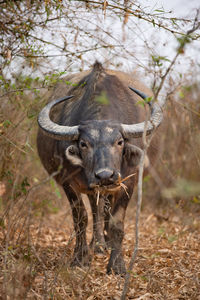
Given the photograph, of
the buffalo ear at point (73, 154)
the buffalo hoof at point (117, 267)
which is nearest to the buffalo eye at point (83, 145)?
the buffalo ear at point (73, 154)

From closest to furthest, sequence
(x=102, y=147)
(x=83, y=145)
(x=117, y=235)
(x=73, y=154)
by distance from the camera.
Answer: (x=102, y=147)
(x=83, y=145)
(x=73, y=154)
(x=117, y=235)

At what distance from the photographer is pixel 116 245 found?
430 cm

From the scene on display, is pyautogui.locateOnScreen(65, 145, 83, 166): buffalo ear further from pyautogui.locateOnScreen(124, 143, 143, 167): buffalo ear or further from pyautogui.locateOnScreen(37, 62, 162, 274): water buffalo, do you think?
pyautogui.locateOnScreen(124, 143, 143, 167): buffalo ear

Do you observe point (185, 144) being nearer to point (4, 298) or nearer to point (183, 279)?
point (183, 279)

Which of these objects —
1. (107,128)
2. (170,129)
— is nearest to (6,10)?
(107,128)

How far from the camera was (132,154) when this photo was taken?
163 inches

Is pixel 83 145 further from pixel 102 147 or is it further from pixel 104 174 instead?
pixel 104 174

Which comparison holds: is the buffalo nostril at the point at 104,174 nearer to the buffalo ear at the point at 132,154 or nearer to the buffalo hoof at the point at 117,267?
the buffalo ear at the point at 132,154

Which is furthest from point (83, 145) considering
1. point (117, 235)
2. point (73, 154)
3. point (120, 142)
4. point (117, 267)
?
point (117, 267)

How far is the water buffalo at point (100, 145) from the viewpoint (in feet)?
12.3

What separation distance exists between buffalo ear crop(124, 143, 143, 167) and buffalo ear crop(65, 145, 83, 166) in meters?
0.51

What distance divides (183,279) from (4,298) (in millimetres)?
1776

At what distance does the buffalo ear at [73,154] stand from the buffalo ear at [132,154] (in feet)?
1.69

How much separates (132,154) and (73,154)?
0.64 meters
